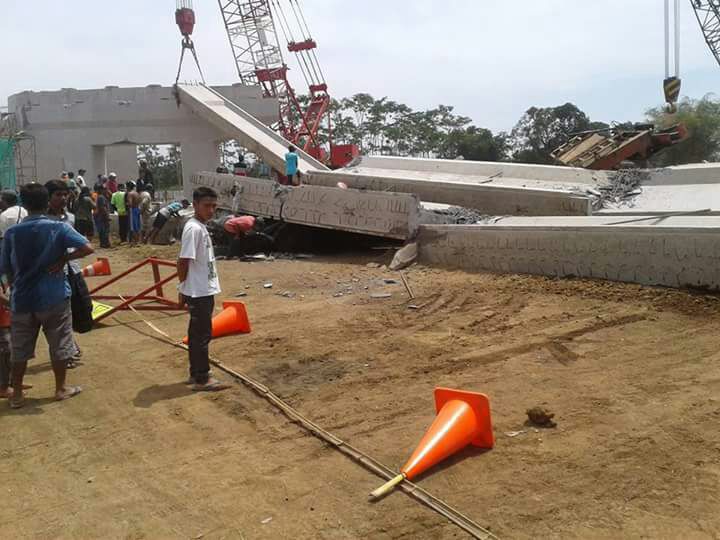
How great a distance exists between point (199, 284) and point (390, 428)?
6.22ft

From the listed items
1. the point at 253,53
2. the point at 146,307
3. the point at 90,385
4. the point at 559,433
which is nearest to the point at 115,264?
the point at 146,307

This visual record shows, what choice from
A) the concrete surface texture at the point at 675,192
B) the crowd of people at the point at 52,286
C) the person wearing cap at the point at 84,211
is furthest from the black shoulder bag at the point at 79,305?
the person wearing cap at the point at 84,211

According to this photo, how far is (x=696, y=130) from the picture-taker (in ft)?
141

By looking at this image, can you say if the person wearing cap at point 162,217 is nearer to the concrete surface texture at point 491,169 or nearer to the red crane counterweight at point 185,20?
the concrete surface texture at point 491,169

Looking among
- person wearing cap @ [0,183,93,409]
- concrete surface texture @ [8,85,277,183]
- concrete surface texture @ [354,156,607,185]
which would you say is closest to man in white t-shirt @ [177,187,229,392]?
person wearing cap @ [0,183,93,409]

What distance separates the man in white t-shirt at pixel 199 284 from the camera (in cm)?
484

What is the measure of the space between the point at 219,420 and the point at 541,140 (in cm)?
4446

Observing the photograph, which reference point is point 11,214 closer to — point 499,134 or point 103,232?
point 103,232

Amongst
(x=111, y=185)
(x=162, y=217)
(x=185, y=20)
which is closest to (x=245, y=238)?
(x=162, y=217)

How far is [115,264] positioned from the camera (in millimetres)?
12531

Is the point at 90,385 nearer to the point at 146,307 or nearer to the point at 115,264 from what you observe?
the point at 146,307

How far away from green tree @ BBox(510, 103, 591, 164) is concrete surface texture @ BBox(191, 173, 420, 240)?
108 ft

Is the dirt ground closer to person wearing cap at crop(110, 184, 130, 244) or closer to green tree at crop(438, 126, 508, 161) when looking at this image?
person wearing cap at crop(110, 184, 130, 244)

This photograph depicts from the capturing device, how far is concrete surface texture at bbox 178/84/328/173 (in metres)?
18.3
